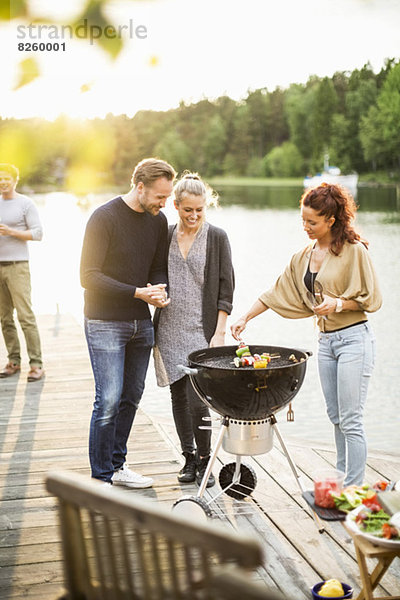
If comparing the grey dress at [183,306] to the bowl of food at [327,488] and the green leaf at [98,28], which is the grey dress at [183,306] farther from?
the green leaf at [98,28]

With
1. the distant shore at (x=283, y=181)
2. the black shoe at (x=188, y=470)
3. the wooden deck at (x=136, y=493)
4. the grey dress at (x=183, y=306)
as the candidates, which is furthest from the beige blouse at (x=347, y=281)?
the distant shore at (x=283, y=181)

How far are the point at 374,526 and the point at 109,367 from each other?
153 centimetres

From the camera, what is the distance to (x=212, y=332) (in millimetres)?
3637

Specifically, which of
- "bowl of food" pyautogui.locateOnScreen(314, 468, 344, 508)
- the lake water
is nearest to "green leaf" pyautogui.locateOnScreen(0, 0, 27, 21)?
the lake water

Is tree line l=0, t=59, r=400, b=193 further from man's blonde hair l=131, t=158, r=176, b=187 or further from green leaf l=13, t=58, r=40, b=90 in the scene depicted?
green leaf l=13, t=58, r=40, b=90

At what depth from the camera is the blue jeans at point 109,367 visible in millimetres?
3332

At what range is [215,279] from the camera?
3.60 meters

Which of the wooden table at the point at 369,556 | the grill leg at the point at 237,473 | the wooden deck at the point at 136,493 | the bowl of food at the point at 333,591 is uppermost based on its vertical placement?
the wooden table at the point at 369,556

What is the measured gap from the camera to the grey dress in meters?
3.58

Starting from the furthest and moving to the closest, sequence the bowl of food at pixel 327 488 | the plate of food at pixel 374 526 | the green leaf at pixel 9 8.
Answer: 1. the bowl of food at pixel 327 488
2. the plate of food at pixel 374 526
3. the green leaf at pixel 9 8

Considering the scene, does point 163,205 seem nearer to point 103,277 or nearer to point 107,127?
point 103,277

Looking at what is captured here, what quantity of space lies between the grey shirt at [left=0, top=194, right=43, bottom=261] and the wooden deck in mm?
1043

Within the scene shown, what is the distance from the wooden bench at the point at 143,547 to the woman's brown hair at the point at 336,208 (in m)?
2.00

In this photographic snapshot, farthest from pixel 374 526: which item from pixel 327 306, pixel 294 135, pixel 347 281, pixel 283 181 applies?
pixel 283 181
